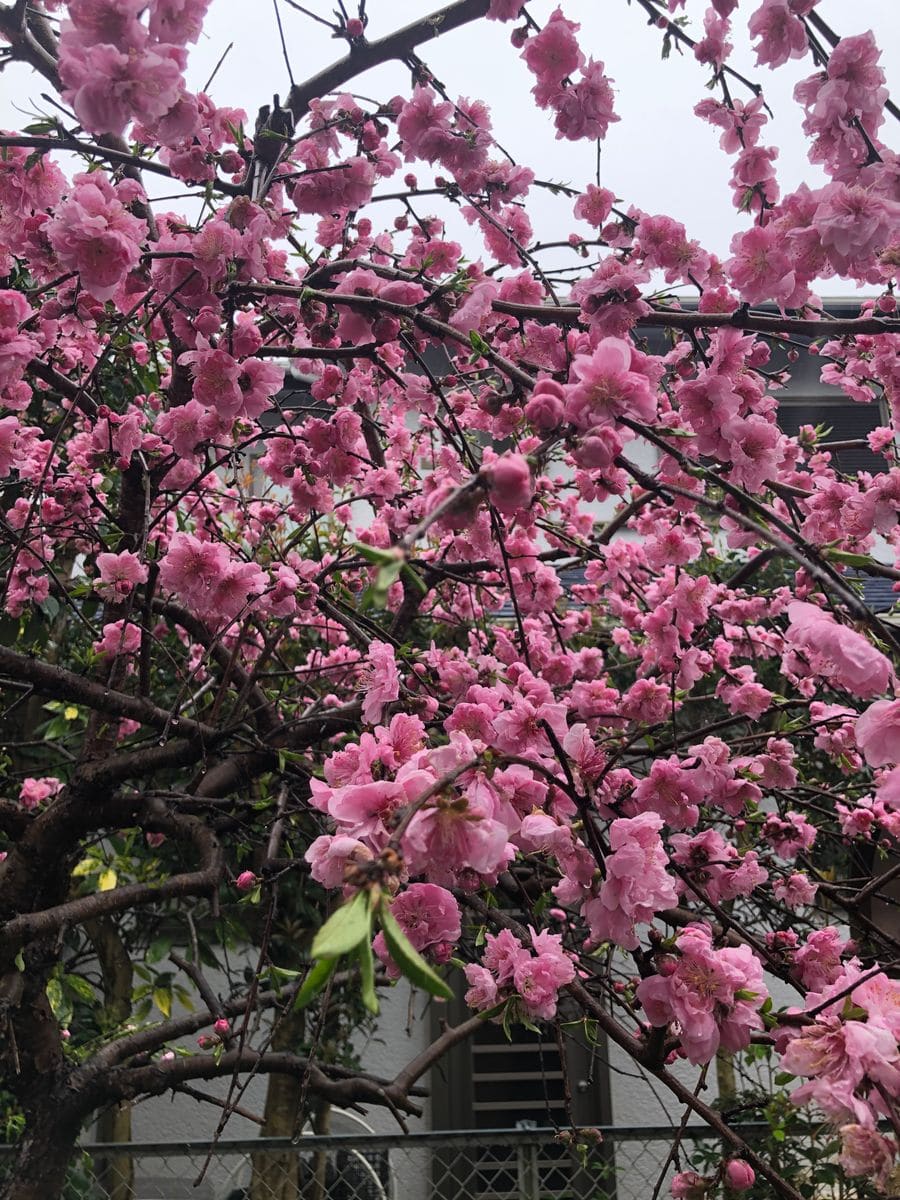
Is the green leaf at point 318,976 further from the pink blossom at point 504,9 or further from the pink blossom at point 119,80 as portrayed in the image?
the pink blossom at point 504,9

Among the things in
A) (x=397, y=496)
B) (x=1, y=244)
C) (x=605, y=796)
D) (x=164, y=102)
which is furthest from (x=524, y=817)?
(x=397, y=496)

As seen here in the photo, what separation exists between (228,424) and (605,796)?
116 cm

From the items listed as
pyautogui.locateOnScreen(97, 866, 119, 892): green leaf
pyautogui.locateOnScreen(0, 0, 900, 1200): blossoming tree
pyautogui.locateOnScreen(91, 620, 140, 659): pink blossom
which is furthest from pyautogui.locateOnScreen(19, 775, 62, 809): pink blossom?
pyautogui.locateOnScreen(91, 620, 140, 659): pink blossom

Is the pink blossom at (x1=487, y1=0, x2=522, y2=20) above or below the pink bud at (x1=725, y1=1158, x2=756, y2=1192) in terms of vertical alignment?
above

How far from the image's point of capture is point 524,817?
1.22m

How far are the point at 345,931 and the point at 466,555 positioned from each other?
2011 mm

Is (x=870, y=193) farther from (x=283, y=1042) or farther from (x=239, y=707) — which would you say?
(x=283, y=1042)

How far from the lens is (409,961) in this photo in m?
0.57

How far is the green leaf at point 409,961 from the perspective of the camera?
568 mm

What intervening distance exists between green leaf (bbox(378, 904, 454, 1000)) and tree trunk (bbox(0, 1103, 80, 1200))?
213cm

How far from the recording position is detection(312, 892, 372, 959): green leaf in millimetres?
546

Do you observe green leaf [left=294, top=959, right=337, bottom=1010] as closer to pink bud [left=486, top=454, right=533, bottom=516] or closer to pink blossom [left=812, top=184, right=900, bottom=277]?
pink bud [left=486, top=454, right=533, bottom=516]

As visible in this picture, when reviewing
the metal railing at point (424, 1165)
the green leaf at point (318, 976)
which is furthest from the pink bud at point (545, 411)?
the metal railing at point (424, 1165)

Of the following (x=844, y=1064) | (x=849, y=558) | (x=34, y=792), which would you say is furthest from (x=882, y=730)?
(x=34, y=792)
